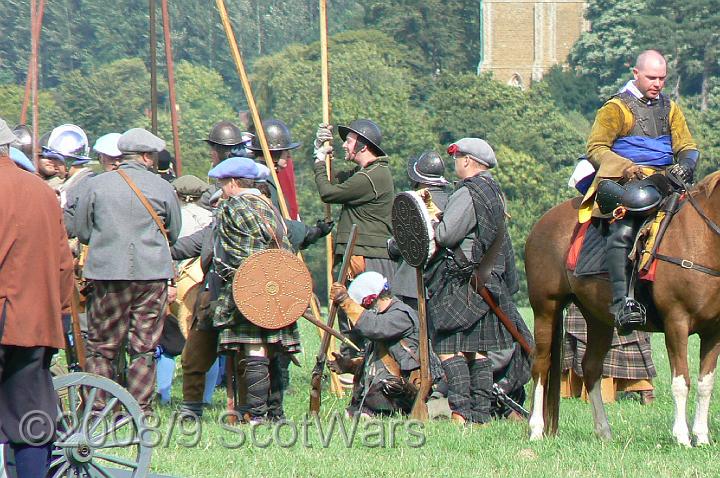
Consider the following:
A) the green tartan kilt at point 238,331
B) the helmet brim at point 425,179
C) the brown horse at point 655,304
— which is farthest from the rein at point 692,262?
the helmet brim at point 425,179

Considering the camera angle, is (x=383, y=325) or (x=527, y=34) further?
(x=527, y=34)

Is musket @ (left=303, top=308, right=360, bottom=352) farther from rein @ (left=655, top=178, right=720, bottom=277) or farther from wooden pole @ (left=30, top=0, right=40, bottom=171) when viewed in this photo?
rein @ (left=655, top=178, right=720, bottom=277)

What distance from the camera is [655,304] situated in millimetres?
9750

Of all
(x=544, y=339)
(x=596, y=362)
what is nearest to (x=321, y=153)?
(x=544, y=339)

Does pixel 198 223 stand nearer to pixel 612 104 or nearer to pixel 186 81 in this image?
pixel 612 104

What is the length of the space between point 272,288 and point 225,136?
264 centimetres

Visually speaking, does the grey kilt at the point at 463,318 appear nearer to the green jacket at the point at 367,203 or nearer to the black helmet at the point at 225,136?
the green jacket at the point at 367,203

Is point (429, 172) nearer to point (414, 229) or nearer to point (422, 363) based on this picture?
point (414, 229)

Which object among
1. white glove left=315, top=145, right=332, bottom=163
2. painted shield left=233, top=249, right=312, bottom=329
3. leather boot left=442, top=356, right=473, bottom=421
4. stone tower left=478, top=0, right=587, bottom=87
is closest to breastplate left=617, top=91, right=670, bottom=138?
leather boot left=442, top=356, right=473, bottom=421

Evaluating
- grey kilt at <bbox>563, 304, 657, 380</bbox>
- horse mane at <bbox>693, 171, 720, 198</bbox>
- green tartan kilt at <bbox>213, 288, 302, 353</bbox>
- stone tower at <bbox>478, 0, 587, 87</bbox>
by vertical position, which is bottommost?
stone tower at <bbox>478, 0, 587, 87</bbox>

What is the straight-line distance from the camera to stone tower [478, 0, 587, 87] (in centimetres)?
13975

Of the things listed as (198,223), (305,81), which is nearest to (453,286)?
(198,223)

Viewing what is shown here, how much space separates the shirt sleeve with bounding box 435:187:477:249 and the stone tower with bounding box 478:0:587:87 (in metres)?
126

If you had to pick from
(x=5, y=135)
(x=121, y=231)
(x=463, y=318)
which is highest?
(x=5, y=135)
